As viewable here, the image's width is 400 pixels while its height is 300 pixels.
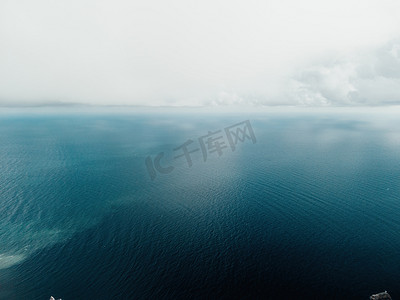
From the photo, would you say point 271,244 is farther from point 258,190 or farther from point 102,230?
point 102,230

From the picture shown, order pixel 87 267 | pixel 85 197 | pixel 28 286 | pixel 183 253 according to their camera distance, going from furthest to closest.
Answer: pixel 85 197 < pixel 183 253 < pixel 87 267 < pixel 28 286

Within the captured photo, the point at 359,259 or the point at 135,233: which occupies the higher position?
the point at 135,233

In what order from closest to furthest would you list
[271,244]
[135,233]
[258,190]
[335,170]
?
[271,244]
[135,233]
[258,190]
[335,170]

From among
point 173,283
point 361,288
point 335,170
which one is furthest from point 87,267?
point 335,170

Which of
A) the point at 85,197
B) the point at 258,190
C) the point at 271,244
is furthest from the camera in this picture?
the point at 258,190

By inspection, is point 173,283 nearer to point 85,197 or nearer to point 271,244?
point 271,244

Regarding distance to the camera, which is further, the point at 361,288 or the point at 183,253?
the point at 183,253

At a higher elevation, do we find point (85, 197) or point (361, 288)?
point (85, 197)

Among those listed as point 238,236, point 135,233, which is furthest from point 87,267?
point 238,236

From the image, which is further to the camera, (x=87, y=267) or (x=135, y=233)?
(x=135, y=233)
